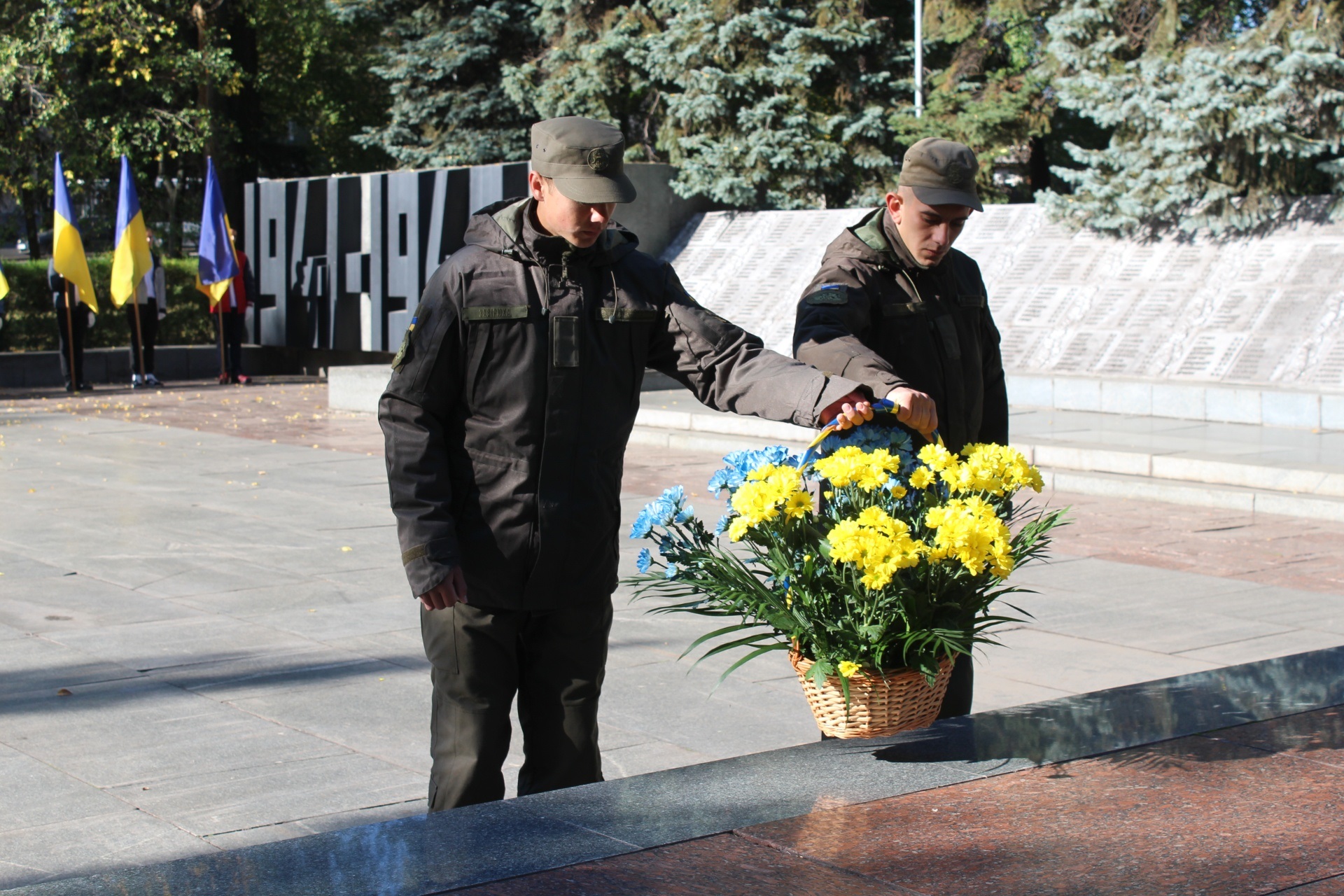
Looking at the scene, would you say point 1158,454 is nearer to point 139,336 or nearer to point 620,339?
point 620,339

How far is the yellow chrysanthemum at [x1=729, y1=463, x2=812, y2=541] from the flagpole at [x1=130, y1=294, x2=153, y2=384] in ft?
59.6

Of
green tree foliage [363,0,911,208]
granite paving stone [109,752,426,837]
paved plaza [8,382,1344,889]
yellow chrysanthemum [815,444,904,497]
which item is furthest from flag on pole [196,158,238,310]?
yellow chrysanthemum [815,444,904,497]

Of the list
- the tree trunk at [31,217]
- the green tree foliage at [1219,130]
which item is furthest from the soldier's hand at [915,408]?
the tree trunk at [31,217]

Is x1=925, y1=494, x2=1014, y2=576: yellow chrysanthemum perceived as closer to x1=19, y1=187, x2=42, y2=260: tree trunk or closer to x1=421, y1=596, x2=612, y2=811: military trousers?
x1=421, y1=596, x2=612, y2=811: military trousers

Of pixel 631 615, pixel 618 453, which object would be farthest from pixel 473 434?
pixel 631 615

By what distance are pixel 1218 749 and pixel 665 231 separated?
1725cm

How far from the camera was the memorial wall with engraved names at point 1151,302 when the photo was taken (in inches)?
523

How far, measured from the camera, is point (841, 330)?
3646 millimetres

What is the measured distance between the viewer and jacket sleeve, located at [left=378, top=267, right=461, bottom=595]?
10.7ft

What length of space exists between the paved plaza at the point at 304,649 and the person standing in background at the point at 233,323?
1022 centimetres

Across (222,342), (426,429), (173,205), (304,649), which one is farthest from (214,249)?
(426,429)

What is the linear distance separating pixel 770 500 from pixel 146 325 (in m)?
19.1

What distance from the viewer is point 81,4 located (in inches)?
958

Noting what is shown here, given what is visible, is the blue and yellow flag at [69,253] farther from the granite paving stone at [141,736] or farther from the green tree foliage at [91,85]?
the granite paving stone at [141,736]
